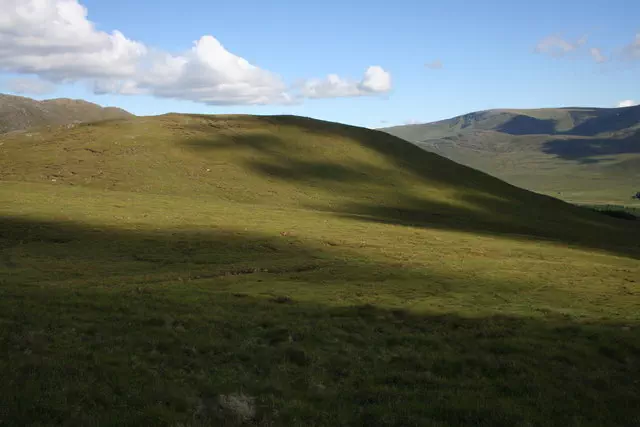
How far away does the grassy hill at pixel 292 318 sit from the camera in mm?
17453

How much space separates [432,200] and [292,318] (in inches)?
3914

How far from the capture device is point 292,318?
98.5ft

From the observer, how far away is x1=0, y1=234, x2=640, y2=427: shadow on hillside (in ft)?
54.7

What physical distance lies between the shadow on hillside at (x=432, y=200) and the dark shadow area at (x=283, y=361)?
64.7 m

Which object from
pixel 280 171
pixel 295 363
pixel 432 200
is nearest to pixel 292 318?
pixel 295 363

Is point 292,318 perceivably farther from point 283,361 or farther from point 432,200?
point 432,200

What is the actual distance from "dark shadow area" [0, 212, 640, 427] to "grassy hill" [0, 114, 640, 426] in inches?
3.7

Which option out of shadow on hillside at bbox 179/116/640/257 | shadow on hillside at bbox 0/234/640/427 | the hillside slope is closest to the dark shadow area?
shadow on hillside at bbox 0/234/640/427

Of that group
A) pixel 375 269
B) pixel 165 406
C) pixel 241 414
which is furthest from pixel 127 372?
pixel 375 269

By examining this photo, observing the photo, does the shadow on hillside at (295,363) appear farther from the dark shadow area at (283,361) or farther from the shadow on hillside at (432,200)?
the shadow on hillside at (432,200)

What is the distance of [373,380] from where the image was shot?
20.7m

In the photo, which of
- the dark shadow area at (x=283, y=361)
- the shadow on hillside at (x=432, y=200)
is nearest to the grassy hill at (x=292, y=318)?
the dark shadow area at (x=283, y=361)

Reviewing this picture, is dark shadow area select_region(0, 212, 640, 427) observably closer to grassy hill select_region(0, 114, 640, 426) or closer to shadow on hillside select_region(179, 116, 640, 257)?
grassy hill select_region(0, 114, 640, 426)

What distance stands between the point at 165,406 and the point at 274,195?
99.4m
